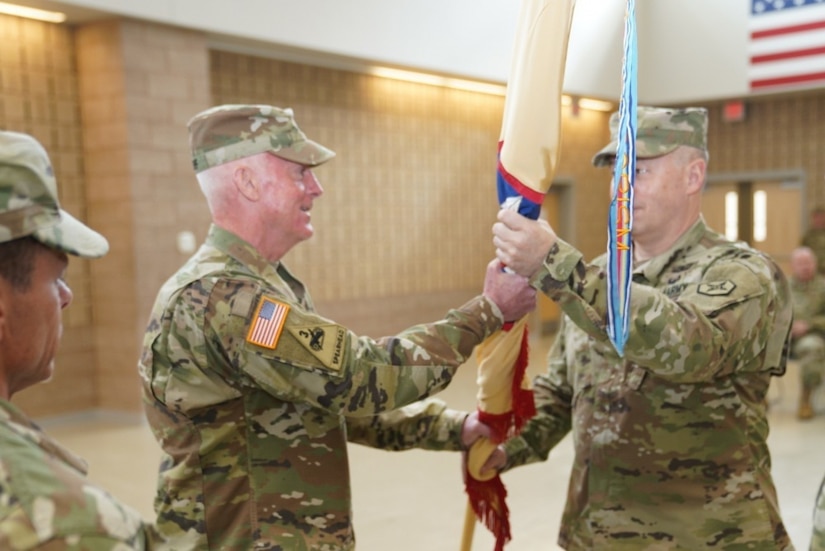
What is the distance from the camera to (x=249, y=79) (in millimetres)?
7422

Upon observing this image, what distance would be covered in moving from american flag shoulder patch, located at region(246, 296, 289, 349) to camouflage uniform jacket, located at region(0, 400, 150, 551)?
62cm

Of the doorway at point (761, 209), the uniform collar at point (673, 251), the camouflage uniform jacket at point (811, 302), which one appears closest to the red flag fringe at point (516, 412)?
the uniform collar at point (673, 251)

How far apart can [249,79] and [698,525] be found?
6516mm

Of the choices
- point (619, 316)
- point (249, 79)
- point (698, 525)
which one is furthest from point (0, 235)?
point (249, 79)

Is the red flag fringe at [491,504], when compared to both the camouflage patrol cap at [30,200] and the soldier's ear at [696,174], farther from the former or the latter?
the camouflage patrol cap at [30,200]

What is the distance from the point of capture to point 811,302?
20.5ft

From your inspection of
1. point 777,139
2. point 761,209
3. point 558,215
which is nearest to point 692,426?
point 558,215

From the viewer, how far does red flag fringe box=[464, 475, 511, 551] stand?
2.09 m

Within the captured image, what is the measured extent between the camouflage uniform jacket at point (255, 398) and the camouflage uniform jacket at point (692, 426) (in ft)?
1.52

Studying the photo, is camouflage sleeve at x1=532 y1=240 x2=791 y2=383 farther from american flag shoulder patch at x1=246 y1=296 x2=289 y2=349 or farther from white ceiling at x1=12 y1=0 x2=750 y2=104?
white ceiling at x1=12 y1=0 x2=750 y2=104

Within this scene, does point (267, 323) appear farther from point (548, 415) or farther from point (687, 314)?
point (548, 415)

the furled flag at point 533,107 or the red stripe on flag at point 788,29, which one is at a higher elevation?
the red stripe on flag at point 788,29

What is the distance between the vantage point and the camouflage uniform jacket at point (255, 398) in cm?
154

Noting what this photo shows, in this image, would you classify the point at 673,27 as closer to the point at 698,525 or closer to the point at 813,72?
the point at 813,72
